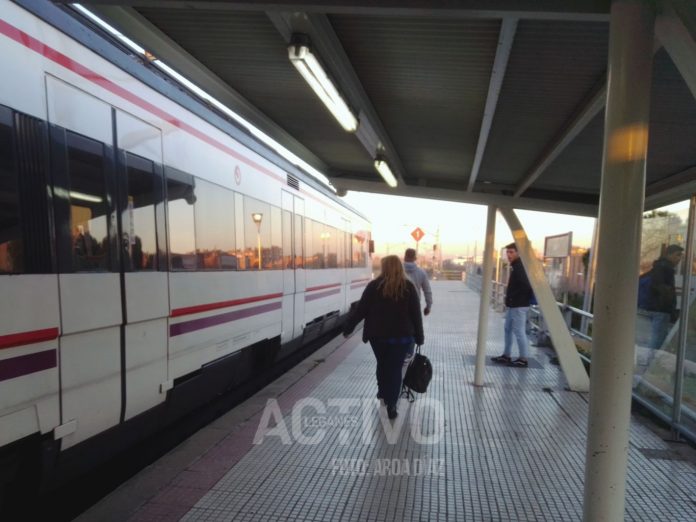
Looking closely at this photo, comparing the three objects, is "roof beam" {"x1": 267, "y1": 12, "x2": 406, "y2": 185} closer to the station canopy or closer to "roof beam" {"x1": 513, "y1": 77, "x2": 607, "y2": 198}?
the station canopy

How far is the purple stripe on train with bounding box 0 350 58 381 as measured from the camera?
8.39ft

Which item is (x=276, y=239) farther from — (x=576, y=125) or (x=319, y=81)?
(x=576, y=125)

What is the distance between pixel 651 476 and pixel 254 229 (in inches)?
184

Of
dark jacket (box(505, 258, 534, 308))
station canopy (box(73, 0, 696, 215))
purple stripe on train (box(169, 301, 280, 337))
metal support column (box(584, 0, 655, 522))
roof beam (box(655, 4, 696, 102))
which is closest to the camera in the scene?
roof beam (box(655, 4, 696, 102))

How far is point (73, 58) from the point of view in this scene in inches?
124

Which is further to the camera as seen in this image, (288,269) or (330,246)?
(330,246)

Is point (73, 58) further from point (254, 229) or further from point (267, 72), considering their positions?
point (254, 229)

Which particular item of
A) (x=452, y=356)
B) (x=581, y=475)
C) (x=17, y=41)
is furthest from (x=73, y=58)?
(x=452, y=356)

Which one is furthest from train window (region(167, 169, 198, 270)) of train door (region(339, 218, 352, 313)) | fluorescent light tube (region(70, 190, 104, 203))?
train door (region(339, 218, 352, 313))

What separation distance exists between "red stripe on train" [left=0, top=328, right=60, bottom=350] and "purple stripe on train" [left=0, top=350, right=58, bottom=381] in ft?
0.24

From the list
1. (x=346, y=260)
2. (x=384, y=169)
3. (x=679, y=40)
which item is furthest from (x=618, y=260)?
(x=346, y=260)

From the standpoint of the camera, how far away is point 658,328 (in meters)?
5.30

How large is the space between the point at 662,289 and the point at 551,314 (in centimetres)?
137

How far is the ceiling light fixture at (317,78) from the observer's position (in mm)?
3139
